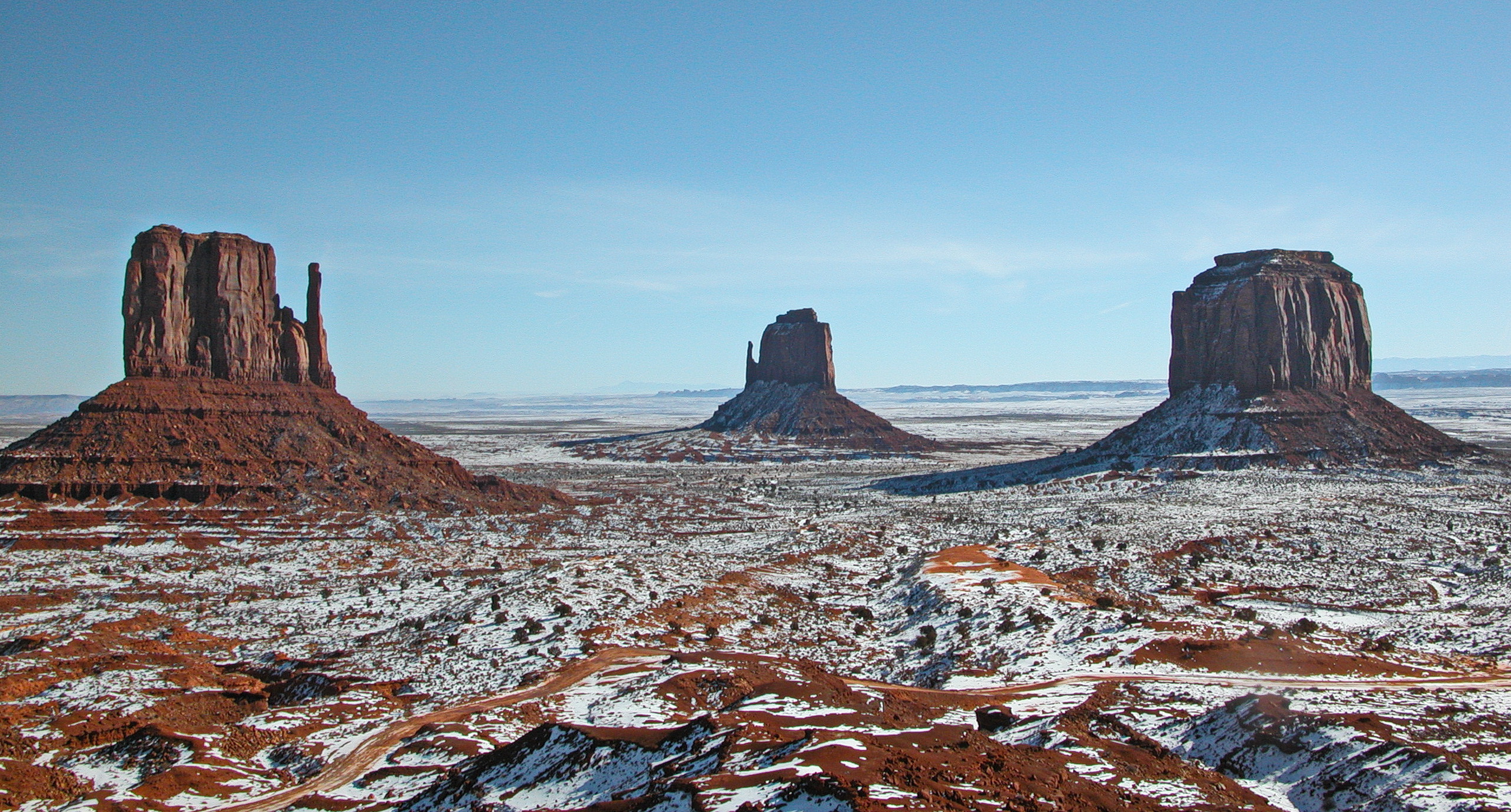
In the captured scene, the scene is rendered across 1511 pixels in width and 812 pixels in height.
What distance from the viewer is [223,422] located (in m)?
45.0

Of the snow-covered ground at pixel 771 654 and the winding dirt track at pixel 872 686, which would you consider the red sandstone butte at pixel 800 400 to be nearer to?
the snow-covered ground at pixel 771 654

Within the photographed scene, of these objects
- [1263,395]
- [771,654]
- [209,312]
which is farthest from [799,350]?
[771,654]

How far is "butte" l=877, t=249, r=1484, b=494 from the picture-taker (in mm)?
65625

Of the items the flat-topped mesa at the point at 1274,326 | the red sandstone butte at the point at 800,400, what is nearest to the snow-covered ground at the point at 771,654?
the flat-topped mesa at the point at 1274,326

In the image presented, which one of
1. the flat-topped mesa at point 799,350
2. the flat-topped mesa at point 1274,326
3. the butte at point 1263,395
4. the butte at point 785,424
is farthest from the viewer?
the flat-topped mesa at point 799,350

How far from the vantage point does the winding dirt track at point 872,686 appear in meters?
17.2

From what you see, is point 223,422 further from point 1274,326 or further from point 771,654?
point 1274,326

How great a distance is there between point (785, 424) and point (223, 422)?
73546mm

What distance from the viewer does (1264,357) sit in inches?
2825

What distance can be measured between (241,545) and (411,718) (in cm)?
2311

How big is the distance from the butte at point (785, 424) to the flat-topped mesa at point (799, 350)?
10 cm

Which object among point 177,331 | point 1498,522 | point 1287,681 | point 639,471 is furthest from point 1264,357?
point 177,331

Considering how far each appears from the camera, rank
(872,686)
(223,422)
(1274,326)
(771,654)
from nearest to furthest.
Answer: (872,686), (771,654), (223,422), (1274,326)

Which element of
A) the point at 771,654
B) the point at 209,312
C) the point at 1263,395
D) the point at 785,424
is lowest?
the point at 771,654
